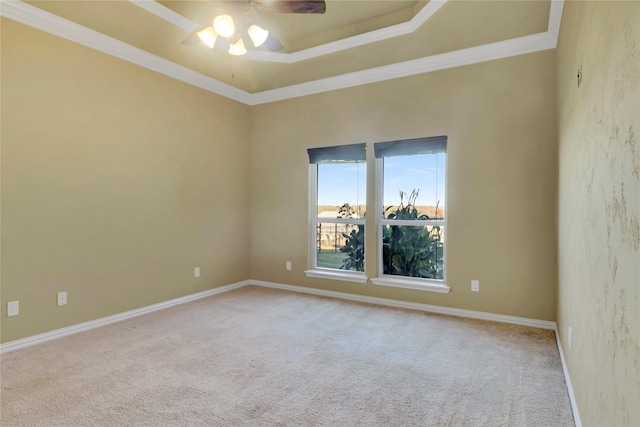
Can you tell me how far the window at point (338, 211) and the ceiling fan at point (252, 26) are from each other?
1.99 meters

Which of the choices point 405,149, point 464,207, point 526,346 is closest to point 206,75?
point 405,149

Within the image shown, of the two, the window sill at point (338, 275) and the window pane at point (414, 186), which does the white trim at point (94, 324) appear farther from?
the window pane at point (414, 186)

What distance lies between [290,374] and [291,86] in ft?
12.3

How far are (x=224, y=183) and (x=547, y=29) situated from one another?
4078mm

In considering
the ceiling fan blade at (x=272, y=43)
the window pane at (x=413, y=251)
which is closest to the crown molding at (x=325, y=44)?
the ceiling fan blade at (x=272, y=43)

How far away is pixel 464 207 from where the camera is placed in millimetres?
3742

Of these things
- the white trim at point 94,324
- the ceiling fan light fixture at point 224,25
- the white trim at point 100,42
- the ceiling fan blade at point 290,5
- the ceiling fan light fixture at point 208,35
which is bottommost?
the white trim at point 94,324

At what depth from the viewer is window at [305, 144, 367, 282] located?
4.52 meters

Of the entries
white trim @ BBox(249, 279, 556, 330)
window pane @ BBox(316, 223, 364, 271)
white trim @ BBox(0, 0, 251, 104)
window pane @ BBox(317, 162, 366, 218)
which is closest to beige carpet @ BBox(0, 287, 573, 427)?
white trim @ BBox(249, 279, 556, 330)

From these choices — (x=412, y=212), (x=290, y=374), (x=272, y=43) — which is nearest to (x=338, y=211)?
(x=412, y=212)

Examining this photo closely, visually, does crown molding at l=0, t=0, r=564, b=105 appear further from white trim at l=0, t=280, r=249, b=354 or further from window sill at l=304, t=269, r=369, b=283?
white trim at l=0, t=280, r=249, b=354

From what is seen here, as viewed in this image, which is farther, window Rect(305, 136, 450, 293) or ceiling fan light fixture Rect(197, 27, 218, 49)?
window Rect(305, 136, 450, 293)

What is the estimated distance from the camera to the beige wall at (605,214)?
103cm

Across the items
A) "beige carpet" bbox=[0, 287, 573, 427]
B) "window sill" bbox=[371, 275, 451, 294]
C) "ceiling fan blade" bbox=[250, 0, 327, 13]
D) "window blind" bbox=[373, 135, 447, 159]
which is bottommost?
"beige carpet" bbox=[0, 287, 573, 427]
